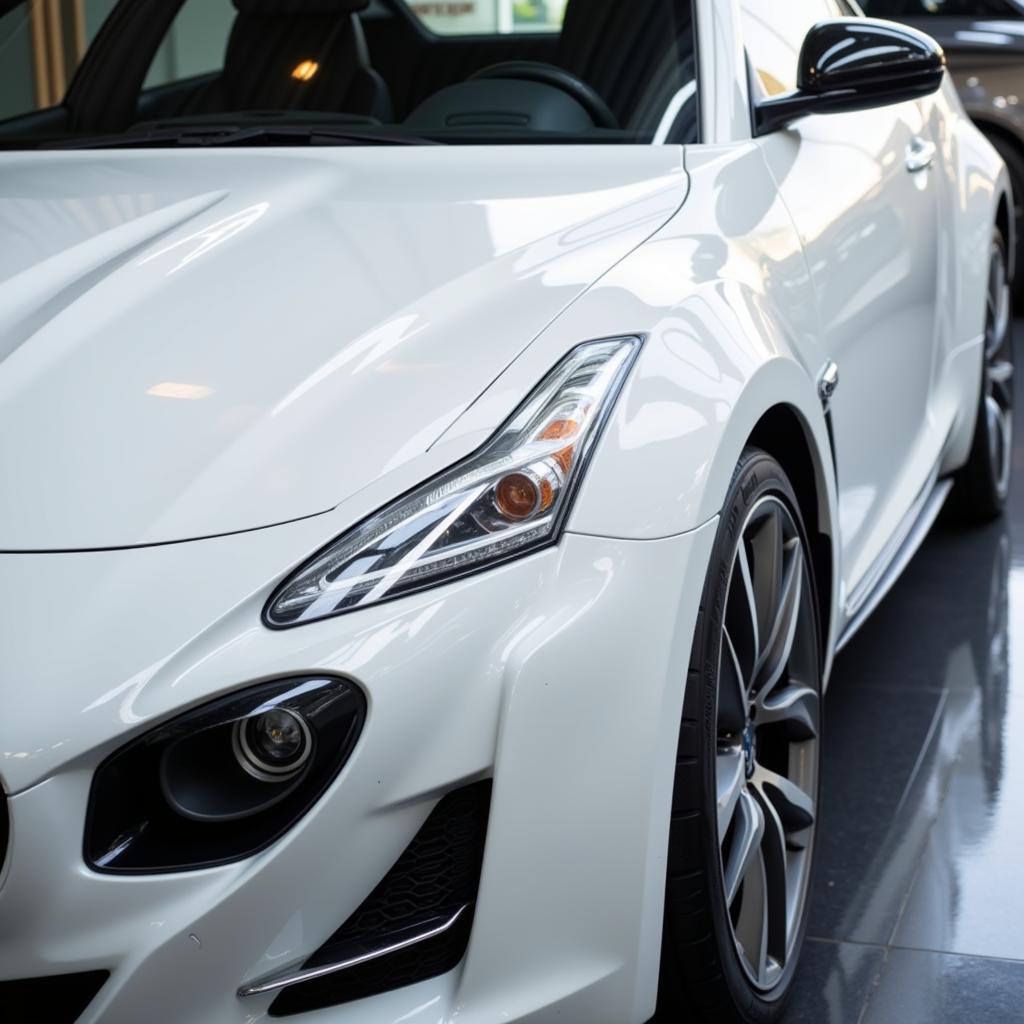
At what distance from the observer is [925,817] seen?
2434mm

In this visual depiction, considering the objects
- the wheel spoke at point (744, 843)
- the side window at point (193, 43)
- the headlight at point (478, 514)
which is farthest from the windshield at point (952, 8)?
the headlight at point (478, 514)

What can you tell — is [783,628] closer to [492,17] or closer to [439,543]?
[439,543]

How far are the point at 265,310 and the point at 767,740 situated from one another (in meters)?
0.87

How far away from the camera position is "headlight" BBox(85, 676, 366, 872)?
51.1 inches

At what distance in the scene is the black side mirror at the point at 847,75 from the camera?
226 cm

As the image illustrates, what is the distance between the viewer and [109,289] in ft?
5.73

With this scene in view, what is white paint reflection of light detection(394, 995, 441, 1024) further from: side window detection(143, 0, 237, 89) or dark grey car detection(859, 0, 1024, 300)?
dark grey car detection(859, 0, 1024, 300)

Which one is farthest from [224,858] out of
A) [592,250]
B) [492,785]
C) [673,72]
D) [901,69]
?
[901,69]

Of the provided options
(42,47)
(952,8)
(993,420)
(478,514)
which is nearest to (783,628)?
(478,514)

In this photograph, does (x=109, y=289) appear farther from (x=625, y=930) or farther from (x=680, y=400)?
(x=625, y=930)

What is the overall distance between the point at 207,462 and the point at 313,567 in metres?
0.18

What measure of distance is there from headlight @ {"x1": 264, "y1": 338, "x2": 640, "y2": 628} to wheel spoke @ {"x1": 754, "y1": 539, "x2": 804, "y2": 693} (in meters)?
0.49

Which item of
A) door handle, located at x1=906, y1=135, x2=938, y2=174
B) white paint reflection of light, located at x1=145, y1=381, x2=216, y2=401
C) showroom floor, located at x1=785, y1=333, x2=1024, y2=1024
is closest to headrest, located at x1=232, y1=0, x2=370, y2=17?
door handle, located at x1=906, y1=135, x2=938, y2=174

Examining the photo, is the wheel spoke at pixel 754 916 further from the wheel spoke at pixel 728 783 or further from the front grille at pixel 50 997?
the front grille at pixel 50 997
